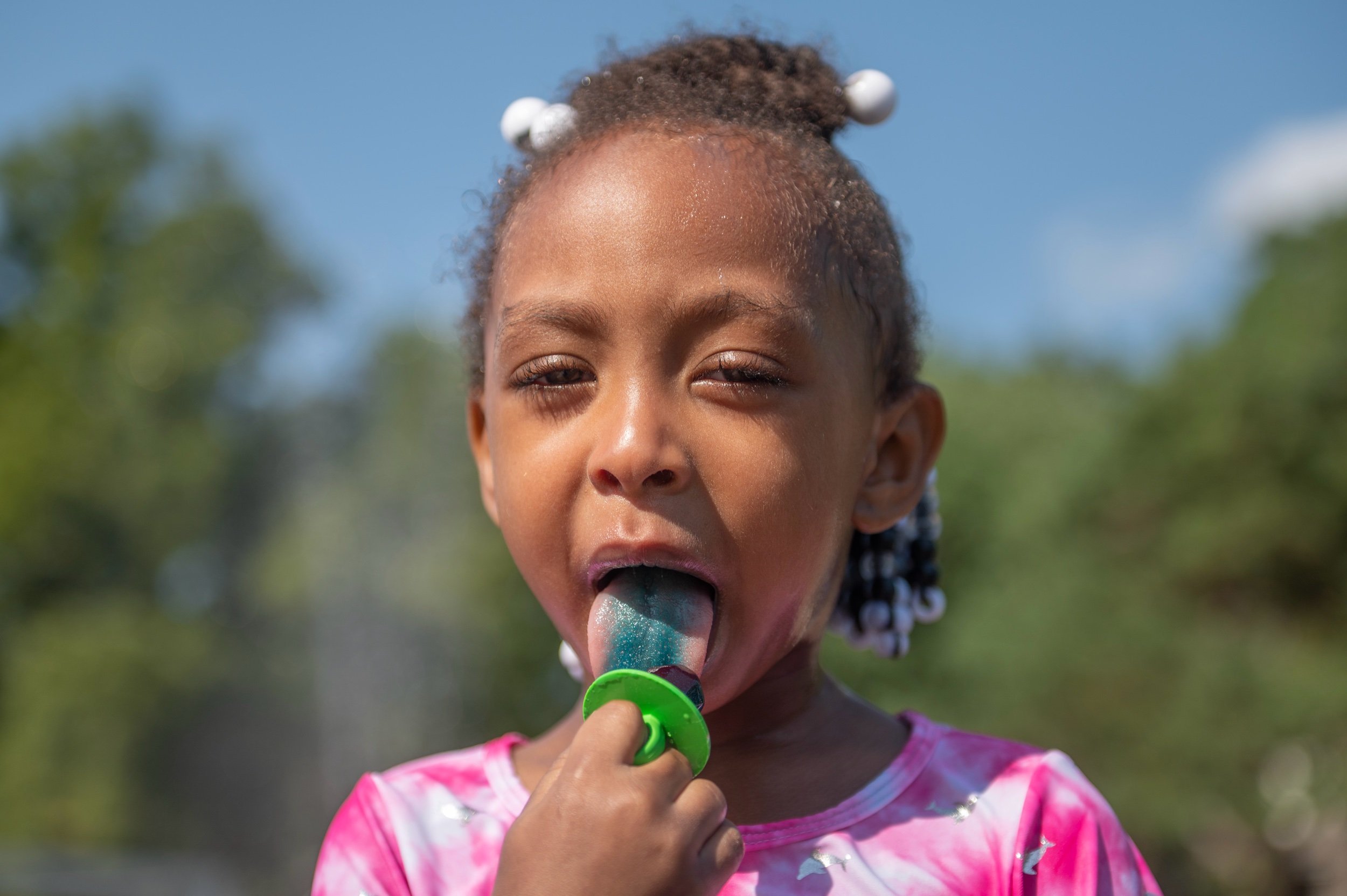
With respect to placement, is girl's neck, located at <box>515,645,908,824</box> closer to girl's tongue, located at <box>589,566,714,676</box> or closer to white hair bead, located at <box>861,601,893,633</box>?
white hair bead, located at <box>861,601,893,633</box>

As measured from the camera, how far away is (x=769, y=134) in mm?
1734

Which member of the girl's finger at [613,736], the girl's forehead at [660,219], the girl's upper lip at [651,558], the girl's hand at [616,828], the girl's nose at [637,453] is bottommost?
the girl's hand at [616,828]

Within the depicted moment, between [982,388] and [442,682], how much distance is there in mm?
11667

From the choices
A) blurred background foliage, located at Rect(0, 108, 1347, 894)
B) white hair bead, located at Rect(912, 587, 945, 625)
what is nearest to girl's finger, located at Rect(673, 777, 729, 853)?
white hair bead, located at Rect(912, 587, 945, 625)

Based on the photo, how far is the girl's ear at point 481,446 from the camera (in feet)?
6.22

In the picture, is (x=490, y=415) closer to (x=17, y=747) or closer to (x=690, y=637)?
(x=690, y=637)

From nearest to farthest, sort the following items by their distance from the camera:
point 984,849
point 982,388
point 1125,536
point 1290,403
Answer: point 984,849, point 1290,403, point 1125,536, point 982,388

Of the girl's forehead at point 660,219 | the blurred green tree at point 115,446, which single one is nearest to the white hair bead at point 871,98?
the girl's forehead at point 660,219

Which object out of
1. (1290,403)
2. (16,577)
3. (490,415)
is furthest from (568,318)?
(16,577)

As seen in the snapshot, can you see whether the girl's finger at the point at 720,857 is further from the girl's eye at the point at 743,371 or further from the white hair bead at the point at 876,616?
the white hair bead at the point at 876,616

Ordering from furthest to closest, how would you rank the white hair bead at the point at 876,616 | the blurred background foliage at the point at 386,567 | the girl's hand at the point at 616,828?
the blurred background foliage at the point at 386,567
the white hair bead at the point at 876,616
the girl's hand at the point at 616,828

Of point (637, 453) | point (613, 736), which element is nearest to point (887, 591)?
Answer: point (637, 453)

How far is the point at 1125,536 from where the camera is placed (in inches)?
631

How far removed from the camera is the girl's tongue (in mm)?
1413
